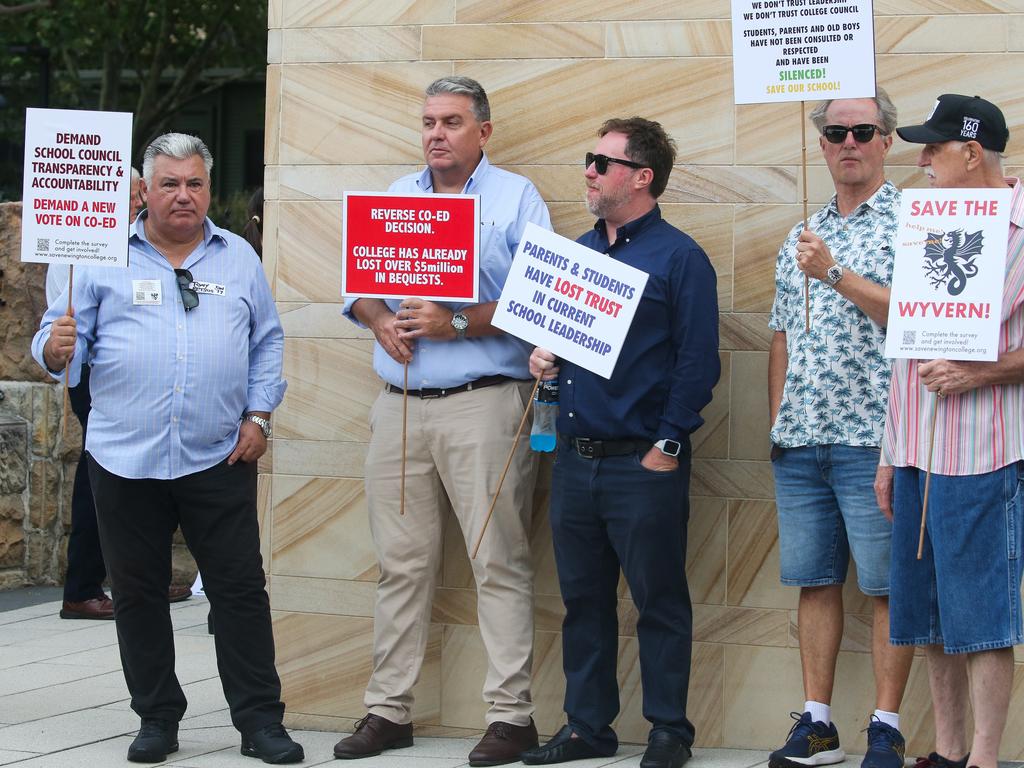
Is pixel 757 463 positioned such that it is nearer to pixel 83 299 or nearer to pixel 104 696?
pixel 83 299

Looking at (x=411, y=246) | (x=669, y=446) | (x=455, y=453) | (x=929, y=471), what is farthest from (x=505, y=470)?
(x=929, y=471)

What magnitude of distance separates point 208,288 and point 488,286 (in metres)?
1.04

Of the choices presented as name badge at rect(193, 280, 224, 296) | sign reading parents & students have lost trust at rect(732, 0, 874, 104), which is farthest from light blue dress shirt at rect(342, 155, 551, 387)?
sign reading parents & students have lost trust at rect(732, 0, 874, 104)

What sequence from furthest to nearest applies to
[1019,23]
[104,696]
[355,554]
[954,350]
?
[104,696] < [355,554] < [1019,23] < [954,350]

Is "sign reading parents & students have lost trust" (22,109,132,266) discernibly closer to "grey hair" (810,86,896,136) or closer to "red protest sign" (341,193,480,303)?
"red protest sign" (341,193,480,303)

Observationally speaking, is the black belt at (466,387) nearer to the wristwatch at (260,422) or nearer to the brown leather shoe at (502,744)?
the wristwatch at (260,422)

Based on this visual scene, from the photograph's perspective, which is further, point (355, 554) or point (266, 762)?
point (355, 554)

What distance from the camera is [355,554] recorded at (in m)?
6.50

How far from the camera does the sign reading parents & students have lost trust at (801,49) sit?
536 centimetres

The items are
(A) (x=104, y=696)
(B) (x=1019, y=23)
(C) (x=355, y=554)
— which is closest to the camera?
(B) (x=1019, y=23)

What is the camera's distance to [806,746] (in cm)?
565

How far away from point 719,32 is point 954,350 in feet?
5.75

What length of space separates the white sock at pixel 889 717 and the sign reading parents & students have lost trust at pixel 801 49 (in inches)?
83.1

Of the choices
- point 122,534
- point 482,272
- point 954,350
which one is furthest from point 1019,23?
point 122,534
